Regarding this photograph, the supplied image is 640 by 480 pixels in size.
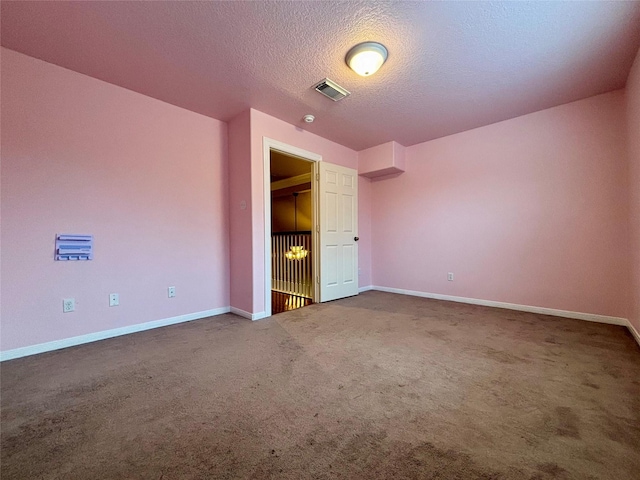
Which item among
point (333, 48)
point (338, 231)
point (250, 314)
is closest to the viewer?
point (333, 48)

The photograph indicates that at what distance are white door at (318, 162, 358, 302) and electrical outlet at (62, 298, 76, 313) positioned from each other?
109 inches

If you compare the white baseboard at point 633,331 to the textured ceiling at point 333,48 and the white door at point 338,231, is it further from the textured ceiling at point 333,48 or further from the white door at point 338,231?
the white door at point 338,231

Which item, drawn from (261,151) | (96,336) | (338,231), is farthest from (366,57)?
(96,336)

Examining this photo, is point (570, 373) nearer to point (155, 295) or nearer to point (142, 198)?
point (155, 295)

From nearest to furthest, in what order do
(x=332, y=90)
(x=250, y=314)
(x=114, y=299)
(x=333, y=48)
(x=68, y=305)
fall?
(x=333, y=48) → (x=68, y=305) → (x=114, y=299) → (x=332, y=90) → (x=250, y=314)

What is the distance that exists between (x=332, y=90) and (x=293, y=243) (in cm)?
288

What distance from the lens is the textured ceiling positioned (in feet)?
5.88

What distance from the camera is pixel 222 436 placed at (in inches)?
48.6

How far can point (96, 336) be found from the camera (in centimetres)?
248

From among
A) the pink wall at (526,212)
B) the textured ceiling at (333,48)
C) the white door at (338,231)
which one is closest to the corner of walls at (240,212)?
the textured ceiling at (333,48)

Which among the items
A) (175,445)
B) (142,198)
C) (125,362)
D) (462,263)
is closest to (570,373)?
(462,263)

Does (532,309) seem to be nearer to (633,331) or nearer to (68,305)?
(633,331)

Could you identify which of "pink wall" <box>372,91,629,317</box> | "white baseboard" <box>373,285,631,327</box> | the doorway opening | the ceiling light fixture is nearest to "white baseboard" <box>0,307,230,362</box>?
the doorway opening

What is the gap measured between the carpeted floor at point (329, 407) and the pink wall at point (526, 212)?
80cm
